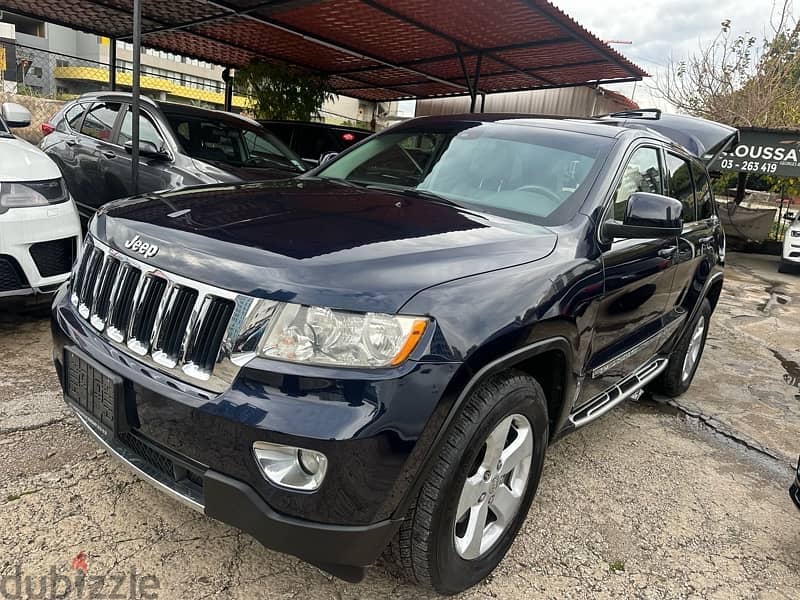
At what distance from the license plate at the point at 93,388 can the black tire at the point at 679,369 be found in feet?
11.1

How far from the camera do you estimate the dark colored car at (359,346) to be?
1.68 meters

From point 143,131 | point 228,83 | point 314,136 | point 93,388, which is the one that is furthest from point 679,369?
point 228,83

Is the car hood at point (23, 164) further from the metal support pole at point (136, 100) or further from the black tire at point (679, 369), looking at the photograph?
the black tire at point (679, 369)

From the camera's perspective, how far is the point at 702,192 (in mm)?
4234

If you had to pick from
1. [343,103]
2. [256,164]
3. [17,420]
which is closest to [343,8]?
[256,164]

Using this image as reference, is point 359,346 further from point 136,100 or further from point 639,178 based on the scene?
point 136,100

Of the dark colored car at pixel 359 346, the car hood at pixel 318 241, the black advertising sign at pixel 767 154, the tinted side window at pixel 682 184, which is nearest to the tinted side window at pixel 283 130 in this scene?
the tinted side window at pixel 682 184

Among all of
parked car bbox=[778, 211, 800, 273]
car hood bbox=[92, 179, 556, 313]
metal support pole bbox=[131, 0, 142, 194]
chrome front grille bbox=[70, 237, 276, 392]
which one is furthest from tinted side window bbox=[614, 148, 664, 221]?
parked car bbox=[778, 211, 800, 273]

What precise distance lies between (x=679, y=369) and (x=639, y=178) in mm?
1680

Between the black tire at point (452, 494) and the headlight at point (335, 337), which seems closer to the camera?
the headlight at point (335, 337)

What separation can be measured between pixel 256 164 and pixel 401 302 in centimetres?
504

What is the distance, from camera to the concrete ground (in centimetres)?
218

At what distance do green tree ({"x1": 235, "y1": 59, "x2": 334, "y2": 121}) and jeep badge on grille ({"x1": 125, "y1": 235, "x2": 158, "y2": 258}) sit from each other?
34.7 ft

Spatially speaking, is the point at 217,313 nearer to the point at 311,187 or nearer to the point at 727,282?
the point at 311,187
